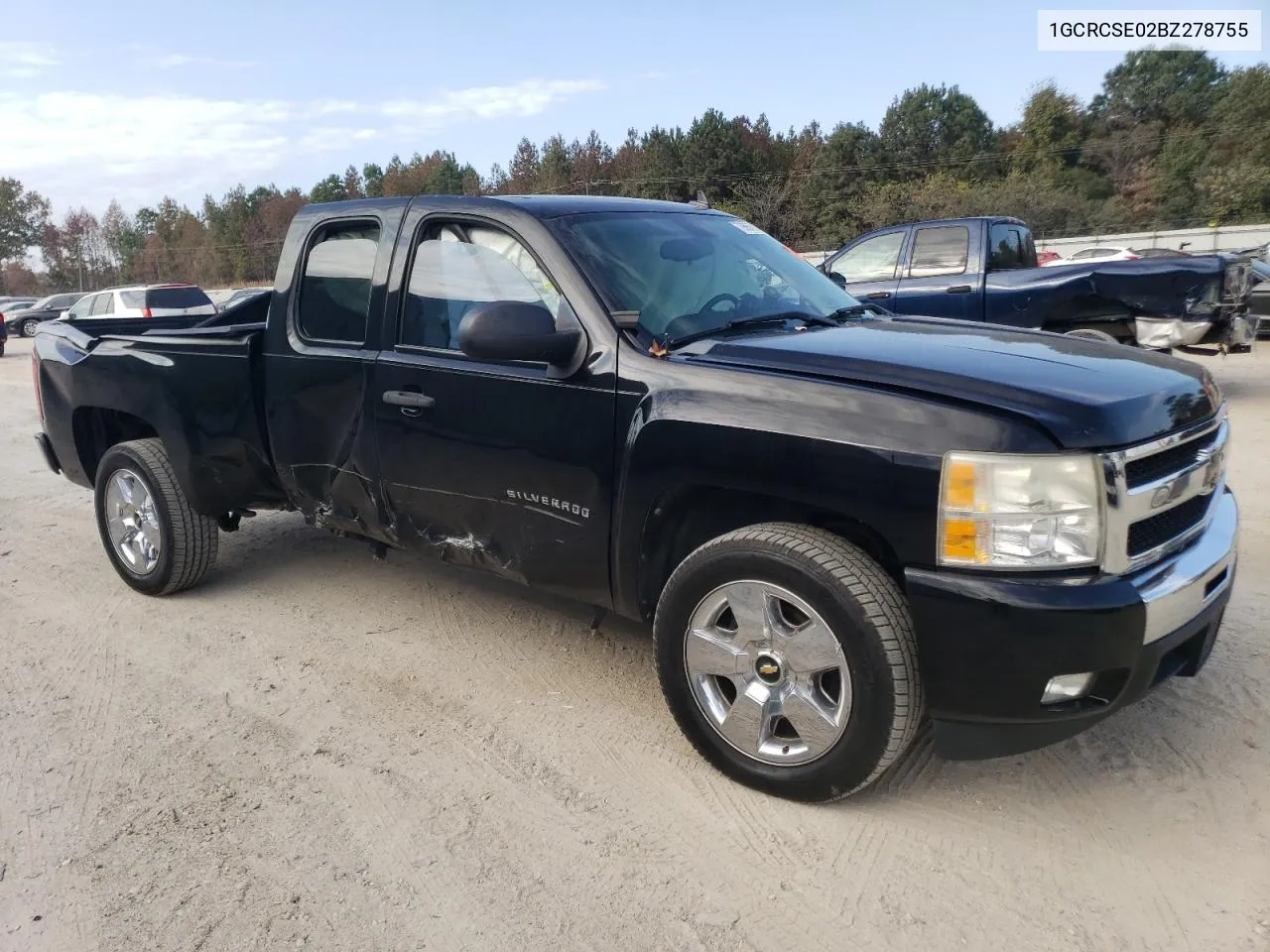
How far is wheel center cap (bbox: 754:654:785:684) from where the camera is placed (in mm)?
2783

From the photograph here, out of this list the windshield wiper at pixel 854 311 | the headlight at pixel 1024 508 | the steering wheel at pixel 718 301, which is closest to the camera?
the headlight at pixel 1024 508

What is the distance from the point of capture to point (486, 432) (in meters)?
3.40

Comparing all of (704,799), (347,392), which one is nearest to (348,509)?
(347,392)

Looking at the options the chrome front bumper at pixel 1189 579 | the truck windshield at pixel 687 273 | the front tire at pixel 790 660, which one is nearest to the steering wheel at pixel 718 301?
the truck windshield at pixel 687 273

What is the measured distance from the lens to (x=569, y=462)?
3195 millimetres

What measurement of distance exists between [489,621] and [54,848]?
1.95 meters

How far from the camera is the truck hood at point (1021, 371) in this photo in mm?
2424

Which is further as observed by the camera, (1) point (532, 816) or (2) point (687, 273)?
(2) point (687, 273)

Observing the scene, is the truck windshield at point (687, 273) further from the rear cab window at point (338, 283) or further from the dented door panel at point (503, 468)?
the rear cab window at point (338, 283)

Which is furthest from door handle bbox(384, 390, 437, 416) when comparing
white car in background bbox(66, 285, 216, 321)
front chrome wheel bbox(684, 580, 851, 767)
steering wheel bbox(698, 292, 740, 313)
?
white car in background bbox(66, 285, 216, 321)

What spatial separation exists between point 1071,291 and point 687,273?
Answer: 6.78 meters

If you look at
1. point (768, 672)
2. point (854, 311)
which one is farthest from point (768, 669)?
point (854, 311)

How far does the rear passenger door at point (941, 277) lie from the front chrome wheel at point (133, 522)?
7.00 metres

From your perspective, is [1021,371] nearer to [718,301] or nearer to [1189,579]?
[1189,579]
